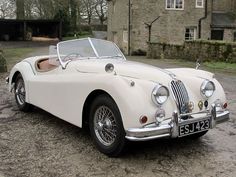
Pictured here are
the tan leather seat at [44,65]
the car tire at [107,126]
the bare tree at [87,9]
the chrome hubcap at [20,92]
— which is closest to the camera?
the car tire at [107,126]

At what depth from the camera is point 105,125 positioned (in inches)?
191

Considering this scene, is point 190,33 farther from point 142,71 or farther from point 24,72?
point 142,71

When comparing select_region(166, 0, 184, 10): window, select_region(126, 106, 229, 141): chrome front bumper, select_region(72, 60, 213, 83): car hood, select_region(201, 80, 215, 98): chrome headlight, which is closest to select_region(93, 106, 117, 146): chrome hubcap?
select_region(126, 106, 229, 141): chrome front bumper

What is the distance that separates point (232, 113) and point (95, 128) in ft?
11.2

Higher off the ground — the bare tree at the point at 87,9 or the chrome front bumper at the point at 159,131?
the bare tree at the point at 87,9

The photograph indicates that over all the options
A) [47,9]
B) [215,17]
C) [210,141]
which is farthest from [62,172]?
[47,9]

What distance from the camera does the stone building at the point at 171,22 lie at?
31.5 metres

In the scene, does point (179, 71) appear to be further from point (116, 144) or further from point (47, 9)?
point (47, 9)

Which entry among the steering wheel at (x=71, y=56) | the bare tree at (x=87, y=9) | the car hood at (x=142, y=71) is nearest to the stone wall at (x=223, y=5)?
the bare tree at (x=87, y=9)

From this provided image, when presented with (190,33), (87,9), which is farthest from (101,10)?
(190,33)

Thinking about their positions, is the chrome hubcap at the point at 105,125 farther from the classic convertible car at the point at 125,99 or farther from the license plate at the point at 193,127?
the license plate at the point at 193,127

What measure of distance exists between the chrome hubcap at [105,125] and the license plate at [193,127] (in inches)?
32.2

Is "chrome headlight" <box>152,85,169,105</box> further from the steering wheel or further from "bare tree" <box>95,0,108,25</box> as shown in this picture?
"bare tree" <box>95,0,108,25</box>

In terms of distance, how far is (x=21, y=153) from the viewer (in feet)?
16.0
